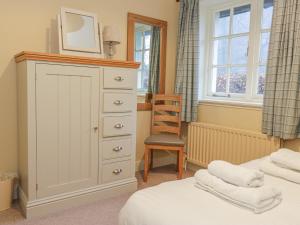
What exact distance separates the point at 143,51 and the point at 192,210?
2370 millimetres

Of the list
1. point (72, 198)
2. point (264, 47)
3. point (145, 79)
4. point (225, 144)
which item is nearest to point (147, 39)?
point (145, 79)

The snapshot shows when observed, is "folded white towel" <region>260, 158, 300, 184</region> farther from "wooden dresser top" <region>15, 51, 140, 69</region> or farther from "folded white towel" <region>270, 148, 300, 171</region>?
"wooden dresser top" <region>15, 51, 140, 69</region>

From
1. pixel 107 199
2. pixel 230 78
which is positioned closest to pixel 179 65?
pixel 230 78

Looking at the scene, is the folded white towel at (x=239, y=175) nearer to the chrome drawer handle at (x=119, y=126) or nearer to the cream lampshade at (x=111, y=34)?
the chrome drawer handle at (x=119, y=126)

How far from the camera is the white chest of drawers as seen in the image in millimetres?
2113

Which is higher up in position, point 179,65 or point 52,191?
point 179,65

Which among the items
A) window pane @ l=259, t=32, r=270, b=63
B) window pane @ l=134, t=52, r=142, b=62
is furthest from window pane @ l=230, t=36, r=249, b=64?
window pane @ l=134, t=52, r=142, b=62

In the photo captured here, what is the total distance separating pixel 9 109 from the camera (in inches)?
94.6

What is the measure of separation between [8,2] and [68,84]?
899 mm

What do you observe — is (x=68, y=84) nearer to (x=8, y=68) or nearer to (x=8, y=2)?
(x=8, y=68)

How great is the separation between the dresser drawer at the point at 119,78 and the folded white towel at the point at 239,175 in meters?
1.34

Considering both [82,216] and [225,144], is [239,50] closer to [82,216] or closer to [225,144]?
[225,144]

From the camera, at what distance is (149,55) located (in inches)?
130

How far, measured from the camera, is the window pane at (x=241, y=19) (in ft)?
9.76
